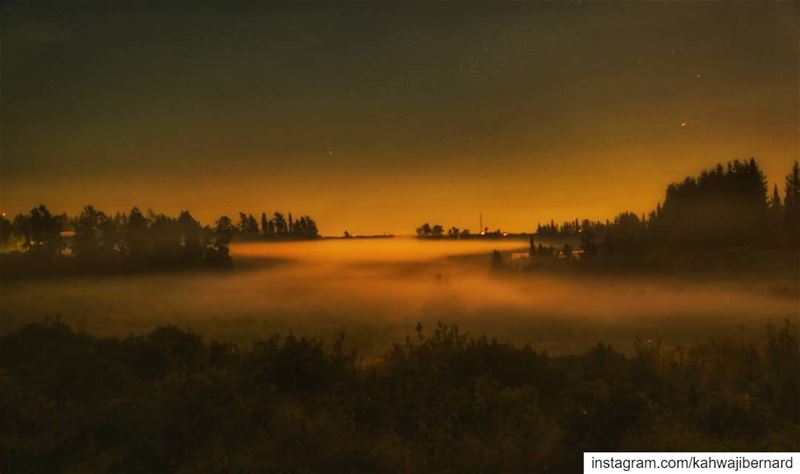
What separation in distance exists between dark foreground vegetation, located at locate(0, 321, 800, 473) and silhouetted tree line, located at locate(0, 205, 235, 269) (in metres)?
13.9

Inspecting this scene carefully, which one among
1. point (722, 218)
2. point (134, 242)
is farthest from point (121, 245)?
point (722, 218)

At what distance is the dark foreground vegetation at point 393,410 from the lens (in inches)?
247

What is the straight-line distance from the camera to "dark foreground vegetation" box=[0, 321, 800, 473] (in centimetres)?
627

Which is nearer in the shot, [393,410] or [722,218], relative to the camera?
[393,410]

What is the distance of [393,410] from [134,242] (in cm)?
2056

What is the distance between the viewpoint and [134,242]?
24375 mm

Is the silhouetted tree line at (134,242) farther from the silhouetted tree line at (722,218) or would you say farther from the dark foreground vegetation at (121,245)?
the silhouetted tree line at (722,218)

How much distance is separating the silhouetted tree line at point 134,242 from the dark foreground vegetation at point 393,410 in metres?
13.9

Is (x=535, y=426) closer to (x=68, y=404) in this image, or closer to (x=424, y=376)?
(x=424, y=376)

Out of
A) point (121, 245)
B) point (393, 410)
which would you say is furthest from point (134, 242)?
point (393, 410)

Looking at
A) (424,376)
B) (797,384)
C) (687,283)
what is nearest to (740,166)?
(687,283)

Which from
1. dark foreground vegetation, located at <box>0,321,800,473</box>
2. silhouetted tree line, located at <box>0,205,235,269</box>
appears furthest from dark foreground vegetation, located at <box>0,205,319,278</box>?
dark foreground vegetation, located at <box>0,321,800,473</box>

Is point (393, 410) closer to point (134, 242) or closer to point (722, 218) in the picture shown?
point (134, 242)

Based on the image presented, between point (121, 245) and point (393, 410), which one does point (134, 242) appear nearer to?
point (121, 245)
